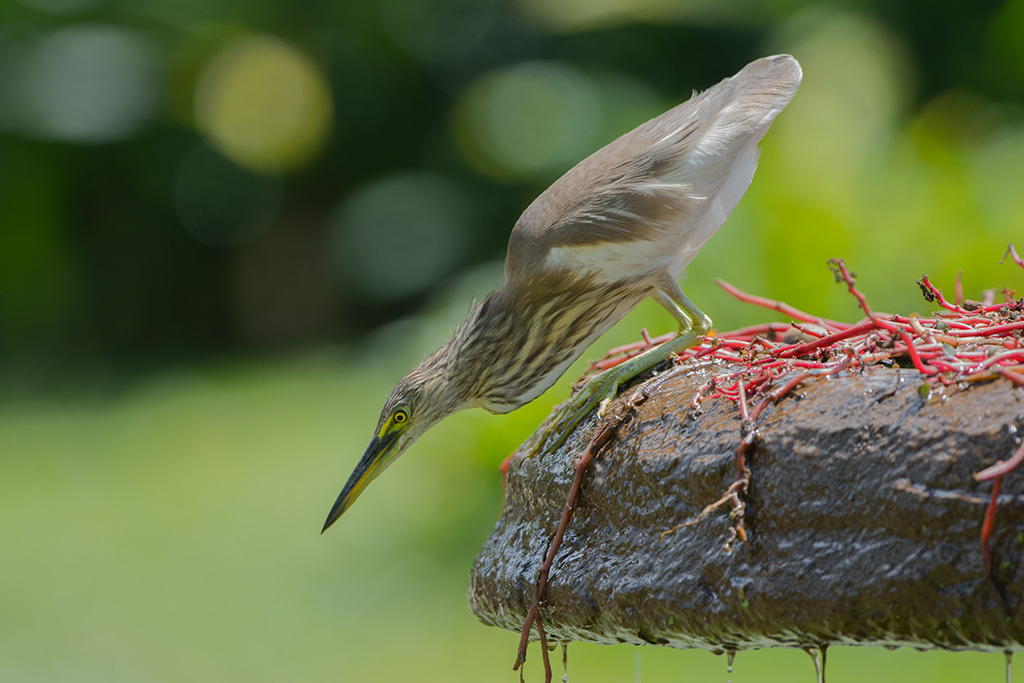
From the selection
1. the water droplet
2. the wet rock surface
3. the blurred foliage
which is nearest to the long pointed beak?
the wet rock surface

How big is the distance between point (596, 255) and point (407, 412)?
2.04ft

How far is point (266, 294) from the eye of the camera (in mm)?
11094

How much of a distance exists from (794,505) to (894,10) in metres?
8.51

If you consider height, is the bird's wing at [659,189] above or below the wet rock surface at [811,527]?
above

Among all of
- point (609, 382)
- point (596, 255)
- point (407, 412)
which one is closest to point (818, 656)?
point (609, 382)

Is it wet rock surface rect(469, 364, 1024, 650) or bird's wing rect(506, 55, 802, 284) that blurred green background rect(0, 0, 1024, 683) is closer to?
bird's wing rect(506, 55, 802, 284)

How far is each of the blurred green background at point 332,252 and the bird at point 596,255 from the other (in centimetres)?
253

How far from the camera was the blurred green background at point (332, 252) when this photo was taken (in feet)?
18.3

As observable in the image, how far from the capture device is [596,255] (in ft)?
8.30

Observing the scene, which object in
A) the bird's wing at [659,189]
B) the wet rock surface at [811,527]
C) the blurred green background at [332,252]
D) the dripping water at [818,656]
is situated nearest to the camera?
the wet rock surface at [811,527]

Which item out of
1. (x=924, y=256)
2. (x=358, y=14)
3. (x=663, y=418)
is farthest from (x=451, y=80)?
(x=663, y=418)

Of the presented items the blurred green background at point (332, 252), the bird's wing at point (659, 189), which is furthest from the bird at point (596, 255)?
the blurred green background at point (332, 252)

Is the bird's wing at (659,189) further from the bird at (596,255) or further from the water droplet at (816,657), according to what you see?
the water droplet at (816,657)

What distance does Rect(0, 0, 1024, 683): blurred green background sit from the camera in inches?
219
